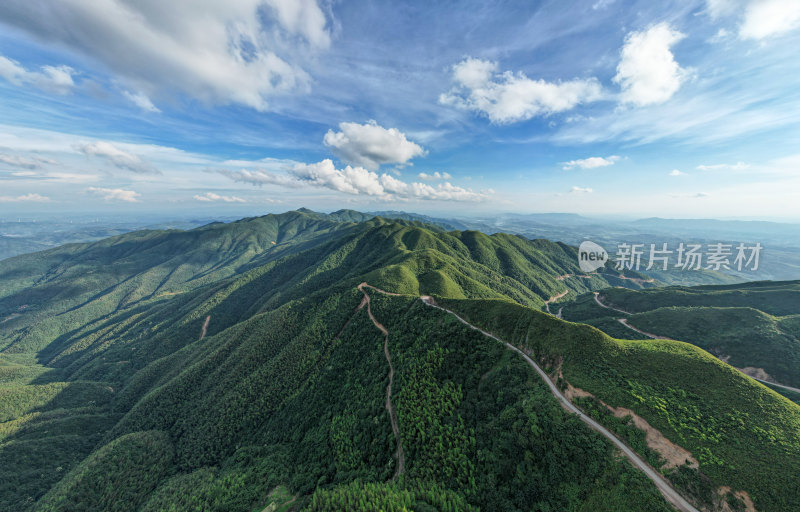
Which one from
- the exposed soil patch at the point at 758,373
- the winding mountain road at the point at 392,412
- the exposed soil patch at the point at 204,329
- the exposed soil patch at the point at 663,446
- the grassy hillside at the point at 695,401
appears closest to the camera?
the grassy hillside at the point at 695,401

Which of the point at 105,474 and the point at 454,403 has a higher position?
the point at 454,403

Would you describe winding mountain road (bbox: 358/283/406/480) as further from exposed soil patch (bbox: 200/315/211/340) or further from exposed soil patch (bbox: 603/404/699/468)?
exposed soil patch (bbox: 200/315/211/340)

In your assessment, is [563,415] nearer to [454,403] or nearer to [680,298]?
[454,403]

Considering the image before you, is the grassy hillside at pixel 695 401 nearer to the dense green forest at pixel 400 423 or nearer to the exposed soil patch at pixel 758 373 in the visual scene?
the dense green forest at pixel 400 423

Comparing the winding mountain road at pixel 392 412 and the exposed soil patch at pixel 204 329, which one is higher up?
the winding mountain road at pixel 392 412

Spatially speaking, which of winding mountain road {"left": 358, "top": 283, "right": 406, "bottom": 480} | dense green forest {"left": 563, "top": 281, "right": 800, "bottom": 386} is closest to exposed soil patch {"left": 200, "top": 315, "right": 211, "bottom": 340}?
winding mountain road {"left": 358, "top": 283, "right": 406, "bottom": 480}

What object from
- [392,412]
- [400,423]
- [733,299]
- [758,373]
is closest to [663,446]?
[400,423]

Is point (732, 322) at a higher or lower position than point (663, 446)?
lower

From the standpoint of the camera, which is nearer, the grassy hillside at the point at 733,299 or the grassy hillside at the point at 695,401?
the grassy hillside at the point at 695,401

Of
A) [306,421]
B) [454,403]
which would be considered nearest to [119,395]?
[306,421]

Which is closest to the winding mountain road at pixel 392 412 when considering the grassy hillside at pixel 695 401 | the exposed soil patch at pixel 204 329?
the grassy hillside at pixel 695 401

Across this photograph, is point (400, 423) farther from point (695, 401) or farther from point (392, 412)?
point (695, 401)
